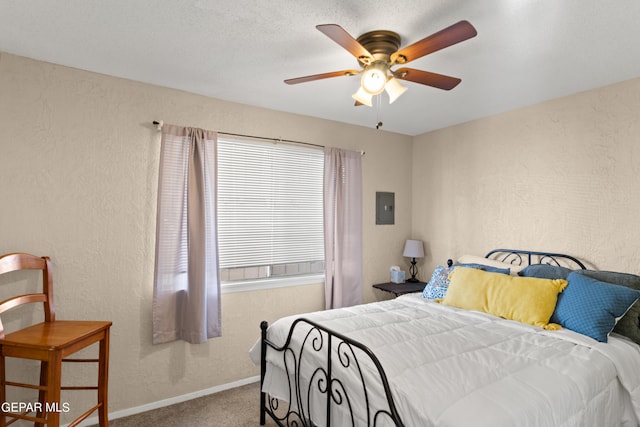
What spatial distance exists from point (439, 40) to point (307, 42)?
83 centimetres

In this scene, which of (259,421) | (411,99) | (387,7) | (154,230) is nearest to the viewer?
(387,7)

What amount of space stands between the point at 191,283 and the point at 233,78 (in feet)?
5.44

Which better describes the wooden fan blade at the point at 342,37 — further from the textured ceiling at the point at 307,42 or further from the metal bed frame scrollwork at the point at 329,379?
the metal bed frame scrollwork at the point at 329,379

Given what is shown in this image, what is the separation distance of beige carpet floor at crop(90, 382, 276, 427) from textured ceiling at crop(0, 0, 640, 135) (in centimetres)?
257

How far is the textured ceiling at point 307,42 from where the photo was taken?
1.73m

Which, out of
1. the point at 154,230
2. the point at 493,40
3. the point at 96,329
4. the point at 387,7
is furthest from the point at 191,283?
the point at 493,40

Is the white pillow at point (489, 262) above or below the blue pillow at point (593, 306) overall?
above

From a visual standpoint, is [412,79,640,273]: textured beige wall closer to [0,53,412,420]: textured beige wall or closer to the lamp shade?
the lamp shade

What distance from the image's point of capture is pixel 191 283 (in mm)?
2793

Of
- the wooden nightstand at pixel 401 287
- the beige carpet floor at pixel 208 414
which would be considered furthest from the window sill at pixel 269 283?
the beige carpet floor at pixel 208 414

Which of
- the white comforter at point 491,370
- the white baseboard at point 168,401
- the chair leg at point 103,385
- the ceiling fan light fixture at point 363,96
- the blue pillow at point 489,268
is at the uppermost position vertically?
the ceiling fan light fixture at point 363,96

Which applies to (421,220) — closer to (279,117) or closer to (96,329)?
(279,117)

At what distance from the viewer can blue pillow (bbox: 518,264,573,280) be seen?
2.61 meters

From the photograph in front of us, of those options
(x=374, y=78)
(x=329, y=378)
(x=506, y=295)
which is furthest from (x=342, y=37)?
(x=506, y=295)
